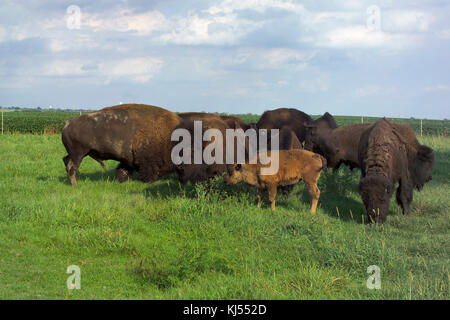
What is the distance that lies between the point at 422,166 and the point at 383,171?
234 centimetres

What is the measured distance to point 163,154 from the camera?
34.9 ft

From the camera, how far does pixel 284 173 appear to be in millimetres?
9047

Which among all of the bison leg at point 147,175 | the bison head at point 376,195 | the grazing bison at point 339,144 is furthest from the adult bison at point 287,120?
the bison head at point 376,195

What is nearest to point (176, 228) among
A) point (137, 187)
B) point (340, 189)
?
point (137, 187)

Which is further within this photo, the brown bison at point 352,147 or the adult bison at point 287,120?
the adult bison at point 287,120

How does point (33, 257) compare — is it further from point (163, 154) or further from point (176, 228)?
point (163, 154)

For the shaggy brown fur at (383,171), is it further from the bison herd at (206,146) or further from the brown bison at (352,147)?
the brown bison at (352,147)

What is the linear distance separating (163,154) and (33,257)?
4.71m

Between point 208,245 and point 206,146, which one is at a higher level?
point 206,146

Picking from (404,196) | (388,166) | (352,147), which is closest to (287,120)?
(352,147)

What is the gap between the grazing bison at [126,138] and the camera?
10516 mm

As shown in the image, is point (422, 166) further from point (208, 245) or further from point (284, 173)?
point (208, 245)

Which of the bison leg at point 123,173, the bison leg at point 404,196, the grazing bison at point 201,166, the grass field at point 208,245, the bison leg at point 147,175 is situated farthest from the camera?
the bison leg at point 123,173

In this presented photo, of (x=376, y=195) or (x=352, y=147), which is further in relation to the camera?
(x=352, y=147)
